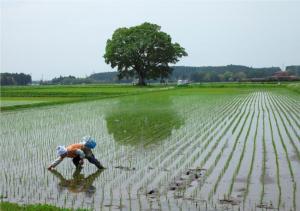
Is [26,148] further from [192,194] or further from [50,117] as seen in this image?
[50,117]

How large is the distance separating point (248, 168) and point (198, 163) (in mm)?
974

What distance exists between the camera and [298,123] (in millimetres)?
14516

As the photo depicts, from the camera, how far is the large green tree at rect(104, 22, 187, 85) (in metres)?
56.8

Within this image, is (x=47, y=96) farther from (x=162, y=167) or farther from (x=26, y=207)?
(x=26, y=207)

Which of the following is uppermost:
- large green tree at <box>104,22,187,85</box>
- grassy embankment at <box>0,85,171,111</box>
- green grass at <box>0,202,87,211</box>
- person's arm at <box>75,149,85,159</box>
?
large green tree at <box>104,22,187,85</box>

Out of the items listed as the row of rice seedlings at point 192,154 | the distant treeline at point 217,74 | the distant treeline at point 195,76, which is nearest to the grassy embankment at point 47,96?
the row of rice seedlings at point 192,154

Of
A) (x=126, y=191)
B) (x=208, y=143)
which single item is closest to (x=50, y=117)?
(x=208, y=143)

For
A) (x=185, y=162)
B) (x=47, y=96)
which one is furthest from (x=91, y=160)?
(x=47, y=96)

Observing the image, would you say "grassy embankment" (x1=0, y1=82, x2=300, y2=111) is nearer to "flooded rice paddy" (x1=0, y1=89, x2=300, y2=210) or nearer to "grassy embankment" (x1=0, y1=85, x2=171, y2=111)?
"grassy embankment" (x1=0, y1=85, x2=171, y2=111)

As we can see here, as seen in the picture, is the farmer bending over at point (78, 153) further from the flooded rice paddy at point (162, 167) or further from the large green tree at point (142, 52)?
the large green tree at point (142, 52)

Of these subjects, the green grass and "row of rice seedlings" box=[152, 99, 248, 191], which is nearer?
the green grass

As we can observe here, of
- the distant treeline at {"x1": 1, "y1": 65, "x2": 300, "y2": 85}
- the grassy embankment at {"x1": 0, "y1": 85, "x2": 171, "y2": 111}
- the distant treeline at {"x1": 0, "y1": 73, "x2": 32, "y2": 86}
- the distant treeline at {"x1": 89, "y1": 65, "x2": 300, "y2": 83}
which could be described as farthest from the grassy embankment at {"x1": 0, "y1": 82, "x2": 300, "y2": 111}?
the distant treeline at {"x1": 89, "y1": 65, "x2": 300, "y2": 83}

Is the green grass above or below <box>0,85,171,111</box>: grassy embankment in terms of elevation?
above

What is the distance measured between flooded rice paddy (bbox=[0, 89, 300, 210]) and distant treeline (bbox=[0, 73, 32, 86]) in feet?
253
